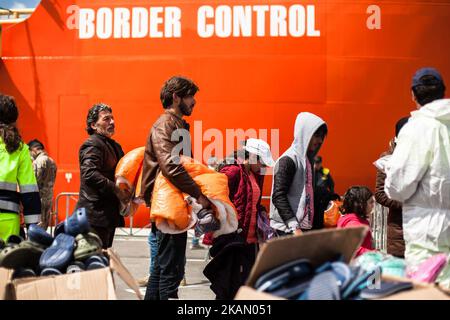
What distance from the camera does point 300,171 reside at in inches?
186

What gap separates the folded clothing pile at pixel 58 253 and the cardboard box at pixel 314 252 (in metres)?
0.96

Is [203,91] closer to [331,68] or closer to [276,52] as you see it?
[276,52]

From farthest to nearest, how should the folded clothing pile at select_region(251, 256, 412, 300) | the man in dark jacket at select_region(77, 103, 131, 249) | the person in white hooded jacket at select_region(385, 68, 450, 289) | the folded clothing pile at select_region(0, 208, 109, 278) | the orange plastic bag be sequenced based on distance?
1. the orange plastic bag
2. the man in dark jacket at select_region(77, 103, 131, 249)
3. the person in white hooded jacket at select_region(385, 68, 450, 289)
4. the folded clothing pile at select_region(0, 208, 109, 278)
5. the folded clothing pile at select_region(251, 256, 412, 300)

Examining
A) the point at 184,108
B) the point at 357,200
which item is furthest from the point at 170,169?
the point at 357,200

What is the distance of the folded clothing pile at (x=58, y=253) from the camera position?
2.98 metres

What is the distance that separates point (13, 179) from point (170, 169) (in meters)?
1.18

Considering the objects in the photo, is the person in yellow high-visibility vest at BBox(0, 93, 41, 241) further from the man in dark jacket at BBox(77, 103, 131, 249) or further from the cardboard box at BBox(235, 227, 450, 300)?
the cardboard box at BBox(235, 227, 450, 300)

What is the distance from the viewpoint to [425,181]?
3.50 m

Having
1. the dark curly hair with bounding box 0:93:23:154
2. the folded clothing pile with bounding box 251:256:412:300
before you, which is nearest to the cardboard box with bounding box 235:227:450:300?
the folded clothing pile with bounding box 251:256:412:300

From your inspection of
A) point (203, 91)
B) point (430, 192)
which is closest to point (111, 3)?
point (203, 91)

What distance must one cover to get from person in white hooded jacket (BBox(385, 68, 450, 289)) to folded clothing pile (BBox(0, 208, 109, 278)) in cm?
173

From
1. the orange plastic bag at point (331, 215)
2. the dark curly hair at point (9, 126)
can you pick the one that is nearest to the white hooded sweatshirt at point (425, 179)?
the orange plastic bag at point (331, 215)

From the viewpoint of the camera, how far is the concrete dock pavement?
6.74 m
